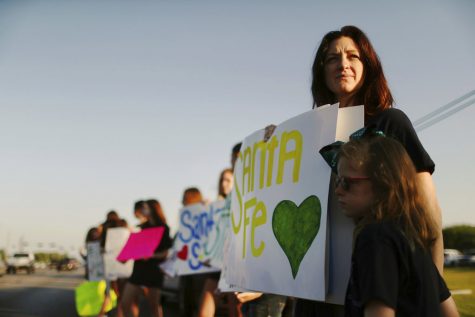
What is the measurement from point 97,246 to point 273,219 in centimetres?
761

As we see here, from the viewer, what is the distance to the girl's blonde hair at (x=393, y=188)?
64.4 inches

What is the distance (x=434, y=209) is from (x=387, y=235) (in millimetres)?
363

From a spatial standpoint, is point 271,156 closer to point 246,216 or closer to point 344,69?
point 246,216

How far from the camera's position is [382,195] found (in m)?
1.68

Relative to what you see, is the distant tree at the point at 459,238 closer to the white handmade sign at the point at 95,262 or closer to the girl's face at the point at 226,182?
the white handmade sign at the point at 95,262

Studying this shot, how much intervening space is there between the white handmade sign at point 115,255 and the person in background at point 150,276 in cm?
111

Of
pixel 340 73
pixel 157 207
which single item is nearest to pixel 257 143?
pixel 340 73

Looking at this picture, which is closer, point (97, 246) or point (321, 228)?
point (321, 228)

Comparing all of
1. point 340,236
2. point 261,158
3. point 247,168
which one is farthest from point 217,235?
point 340,236

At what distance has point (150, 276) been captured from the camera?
7047 millimetres

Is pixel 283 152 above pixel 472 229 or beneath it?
above

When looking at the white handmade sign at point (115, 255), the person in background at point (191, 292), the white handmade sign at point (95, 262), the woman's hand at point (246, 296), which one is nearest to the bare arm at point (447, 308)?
the woman's hand at point (246, 296)

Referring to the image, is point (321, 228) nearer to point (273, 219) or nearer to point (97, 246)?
point (273, 219)

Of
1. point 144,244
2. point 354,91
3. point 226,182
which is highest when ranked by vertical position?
point 354,91
